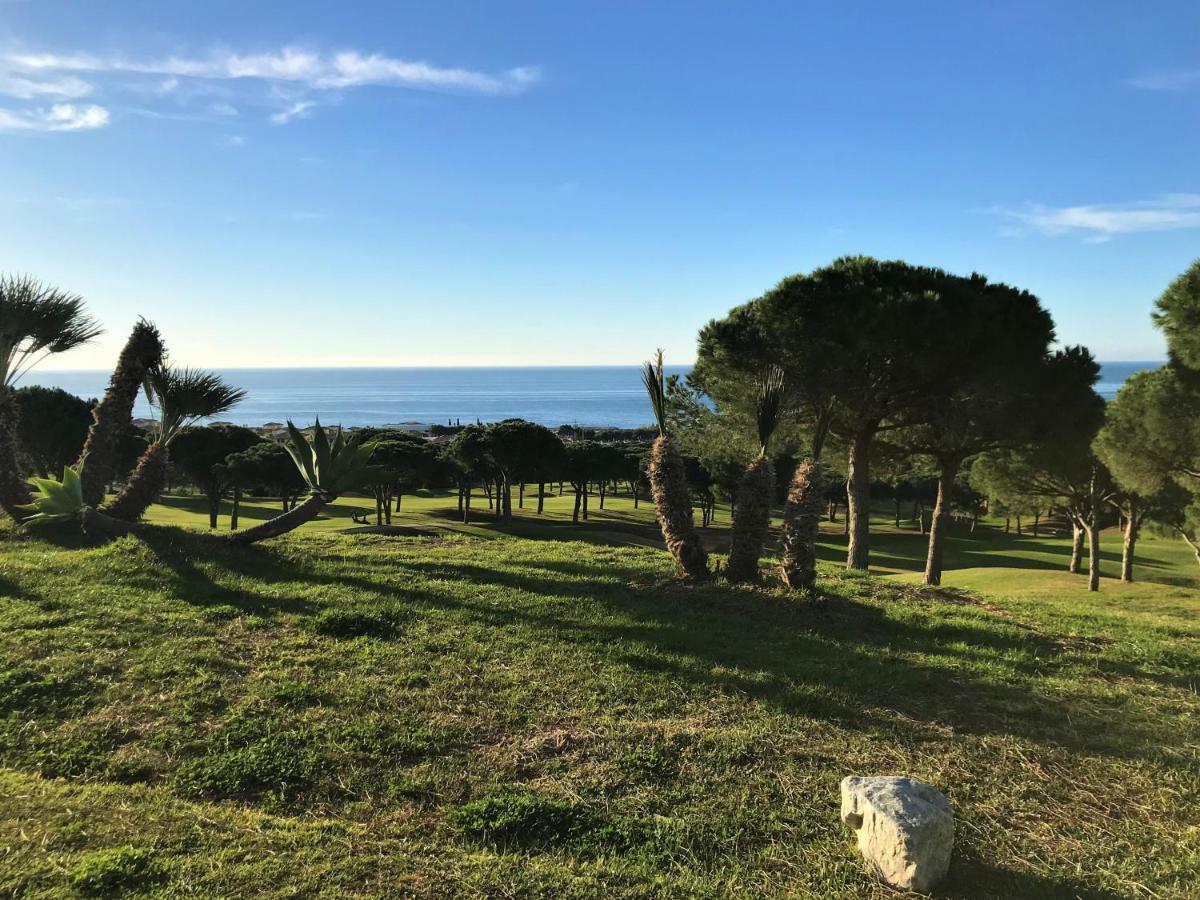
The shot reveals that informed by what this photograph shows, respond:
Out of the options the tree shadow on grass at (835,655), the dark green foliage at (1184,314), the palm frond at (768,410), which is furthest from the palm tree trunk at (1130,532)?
the palm frond at (768,410)

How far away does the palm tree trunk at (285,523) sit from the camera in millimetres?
10656

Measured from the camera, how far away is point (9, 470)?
12.5 m

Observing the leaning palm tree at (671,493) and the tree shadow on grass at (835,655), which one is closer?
the tree shadow on grass at (835,655)

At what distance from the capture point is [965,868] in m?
3.42

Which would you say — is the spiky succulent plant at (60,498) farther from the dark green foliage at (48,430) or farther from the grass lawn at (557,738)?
the dark green foliage at (48,430)

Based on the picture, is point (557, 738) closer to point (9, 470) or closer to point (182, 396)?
point (182, 396)

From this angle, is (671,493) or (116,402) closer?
(671,493)

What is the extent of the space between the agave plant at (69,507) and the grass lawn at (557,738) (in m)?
2.22

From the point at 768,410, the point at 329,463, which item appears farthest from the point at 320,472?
the point at 768,410

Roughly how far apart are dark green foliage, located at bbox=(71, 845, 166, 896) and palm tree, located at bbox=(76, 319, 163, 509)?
11.4 m

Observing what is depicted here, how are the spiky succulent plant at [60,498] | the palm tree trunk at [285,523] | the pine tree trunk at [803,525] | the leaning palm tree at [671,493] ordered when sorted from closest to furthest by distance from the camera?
1. the pine tree trunk at [803,525]
2. the leaning palm tree at [671,493]
3. the palm tree trunk at [285,523]
4. the spiky succulent plant at [60,498]

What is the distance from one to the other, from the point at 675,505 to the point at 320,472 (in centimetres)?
562

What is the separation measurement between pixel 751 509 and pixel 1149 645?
4.49 m

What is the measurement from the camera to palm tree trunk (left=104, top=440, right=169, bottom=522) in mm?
12219
